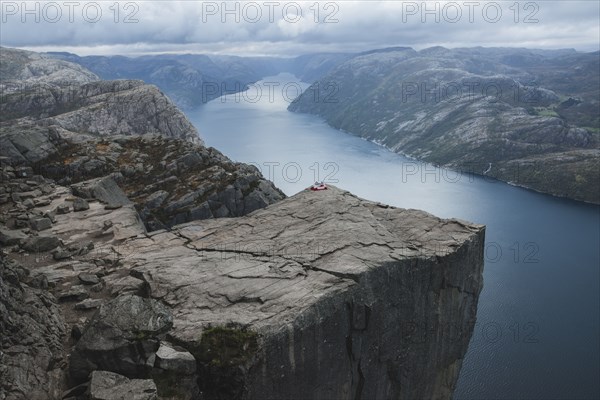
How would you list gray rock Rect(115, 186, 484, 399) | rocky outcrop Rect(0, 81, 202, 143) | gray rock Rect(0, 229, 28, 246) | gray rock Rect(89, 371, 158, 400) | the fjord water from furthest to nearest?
rocky outcrop Rect(0, 81, 202, 143), the fjord water, gray rock Rect(0, 229, 28, 246), gray rock Rect(115, 186, 484, 399), gray rock Rect(89, 371, 158, 400)

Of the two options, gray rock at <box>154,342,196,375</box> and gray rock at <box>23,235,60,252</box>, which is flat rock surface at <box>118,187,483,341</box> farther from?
gray rock at <box>23,235,60,252</box>

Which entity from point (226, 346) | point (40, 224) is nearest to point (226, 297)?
point (226, 346)

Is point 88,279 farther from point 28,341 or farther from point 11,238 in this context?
point 11,238

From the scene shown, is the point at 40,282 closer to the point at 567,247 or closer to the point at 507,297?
the point at 507,297

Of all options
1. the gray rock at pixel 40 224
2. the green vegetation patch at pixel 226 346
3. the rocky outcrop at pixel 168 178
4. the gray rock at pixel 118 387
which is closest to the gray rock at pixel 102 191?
the rocky outcrop at pixel 168 178

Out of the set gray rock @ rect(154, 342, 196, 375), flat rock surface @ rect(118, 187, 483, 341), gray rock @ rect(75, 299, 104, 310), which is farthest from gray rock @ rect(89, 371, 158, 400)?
gray rock @ rect(75, 299, 104, 310)
